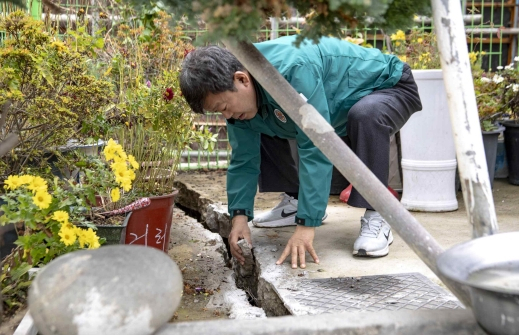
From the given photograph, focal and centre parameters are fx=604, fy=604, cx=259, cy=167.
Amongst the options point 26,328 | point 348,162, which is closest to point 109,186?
point 26,328

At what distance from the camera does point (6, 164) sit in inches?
107

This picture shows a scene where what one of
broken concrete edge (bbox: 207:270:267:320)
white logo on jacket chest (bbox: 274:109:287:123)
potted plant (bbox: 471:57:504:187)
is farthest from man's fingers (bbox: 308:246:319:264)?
potted plant (bbox: 471:57:504:187)

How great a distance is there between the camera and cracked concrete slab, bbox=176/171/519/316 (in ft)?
8.29

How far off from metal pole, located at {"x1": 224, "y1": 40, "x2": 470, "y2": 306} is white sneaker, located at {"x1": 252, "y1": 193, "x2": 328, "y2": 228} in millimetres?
1732

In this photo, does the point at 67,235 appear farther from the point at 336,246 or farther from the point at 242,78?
the point at 336,246

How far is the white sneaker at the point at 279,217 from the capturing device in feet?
11.2

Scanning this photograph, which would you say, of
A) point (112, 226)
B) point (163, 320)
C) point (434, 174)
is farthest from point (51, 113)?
point (434, 174)

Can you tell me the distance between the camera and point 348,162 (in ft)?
5.57

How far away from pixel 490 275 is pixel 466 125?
0.42 metres

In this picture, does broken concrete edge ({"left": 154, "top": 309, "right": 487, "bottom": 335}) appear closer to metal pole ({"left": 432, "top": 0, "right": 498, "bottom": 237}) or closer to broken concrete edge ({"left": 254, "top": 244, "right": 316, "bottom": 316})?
metal pole ({"left": 432, "top": 0, "right": 498, "bottom": 237})

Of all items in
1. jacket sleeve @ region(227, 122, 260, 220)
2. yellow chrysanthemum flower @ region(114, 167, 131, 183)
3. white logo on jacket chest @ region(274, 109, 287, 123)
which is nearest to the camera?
yellow chrysanthemum flower @ region(114, 167, 131, 183)

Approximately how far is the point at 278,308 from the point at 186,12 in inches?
51.7

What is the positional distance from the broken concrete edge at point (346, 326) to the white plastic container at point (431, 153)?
236cm

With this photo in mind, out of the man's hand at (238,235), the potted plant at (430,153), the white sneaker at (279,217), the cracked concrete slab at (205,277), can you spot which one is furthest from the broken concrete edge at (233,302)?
the potted plant at (430,153)
